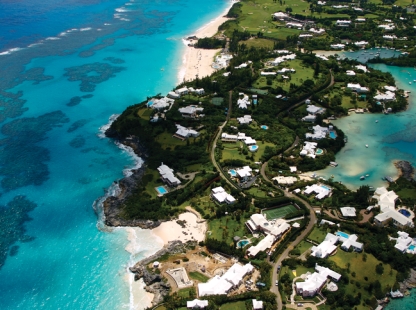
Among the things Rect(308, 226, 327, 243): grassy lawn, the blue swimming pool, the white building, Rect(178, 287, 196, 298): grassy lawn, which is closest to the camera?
Rect(178, 287, 196, 298): grassy lawn

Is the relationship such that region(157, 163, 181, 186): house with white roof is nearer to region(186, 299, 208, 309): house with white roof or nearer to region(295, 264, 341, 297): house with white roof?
region(186, 299, 208, 309): house with white roof

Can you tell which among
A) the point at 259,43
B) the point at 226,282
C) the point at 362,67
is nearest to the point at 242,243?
the point at 226,282

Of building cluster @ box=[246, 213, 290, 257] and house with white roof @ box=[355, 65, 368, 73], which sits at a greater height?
building cluster @ box=[246, 213, 290, 257]

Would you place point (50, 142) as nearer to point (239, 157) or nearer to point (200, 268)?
point (239, 157)

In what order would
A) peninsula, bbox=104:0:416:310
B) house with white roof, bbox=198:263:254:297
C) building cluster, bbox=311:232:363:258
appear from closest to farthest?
house with white roof, bbox=198:263:254:297 → peninsula, bbox=104:0:416:310 → building cluster, bbox=311:232:363:258

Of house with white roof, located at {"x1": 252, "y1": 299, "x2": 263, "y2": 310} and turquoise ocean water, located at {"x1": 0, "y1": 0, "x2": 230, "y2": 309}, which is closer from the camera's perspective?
house with white roof, located at {"x1": 252, "y1": 299, "x2": 263, "y2": 310}

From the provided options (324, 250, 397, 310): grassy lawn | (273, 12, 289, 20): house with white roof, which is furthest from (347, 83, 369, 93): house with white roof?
(273, 12, 289, 20): house with white roof

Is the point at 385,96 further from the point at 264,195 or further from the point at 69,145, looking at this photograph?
the point at 69,145
